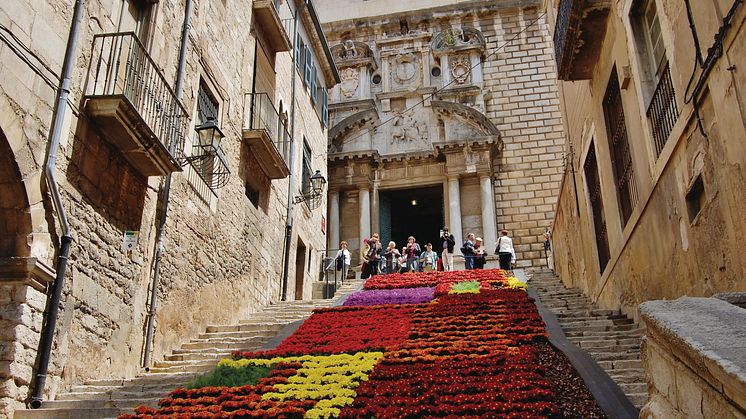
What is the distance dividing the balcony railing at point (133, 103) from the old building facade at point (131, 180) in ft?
0.09

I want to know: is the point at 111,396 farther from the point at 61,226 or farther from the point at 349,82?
the point at 349,82

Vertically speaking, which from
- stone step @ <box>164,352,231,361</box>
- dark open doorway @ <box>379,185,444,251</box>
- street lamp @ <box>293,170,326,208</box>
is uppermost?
dark open doorway @ <box>379,185,444,251</box>

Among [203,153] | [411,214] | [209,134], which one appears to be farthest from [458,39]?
[209,134]

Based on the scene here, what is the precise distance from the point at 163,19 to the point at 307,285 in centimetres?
952

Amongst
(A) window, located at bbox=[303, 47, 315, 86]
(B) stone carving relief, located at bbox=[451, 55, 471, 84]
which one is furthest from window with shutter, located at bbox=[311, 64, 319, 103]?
(B) stone carving relief, located at bbox=[451, 55, 471, 84]

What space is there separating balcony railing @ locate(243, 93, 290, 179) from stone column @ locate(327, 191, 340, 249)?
734 cm

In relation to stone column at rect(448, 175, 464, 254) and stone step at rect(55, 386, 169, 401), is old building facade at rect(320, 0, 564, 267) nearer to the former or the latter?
stone column at rect(448, 175, 464, 254)

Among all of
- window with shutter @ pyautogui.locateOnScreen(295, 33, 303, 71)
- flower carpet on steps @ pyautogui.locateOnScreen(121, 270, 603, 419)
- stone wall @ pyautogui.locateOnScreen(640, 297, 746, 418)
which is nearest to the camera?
stone wall @ pyautogui.locateOnScreen(640, 297, 746, 418)

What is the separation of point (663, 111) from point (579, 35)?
3.09 meters

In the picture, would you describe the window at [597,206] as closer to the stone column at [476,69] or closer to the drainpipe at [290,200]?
the drainpipe at [290,200]

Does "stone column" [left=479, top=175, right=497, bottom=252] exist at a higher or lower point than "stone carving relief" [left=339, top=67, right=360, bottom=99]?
lower

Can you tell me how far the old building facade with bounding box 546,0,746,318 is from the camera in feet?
21.7

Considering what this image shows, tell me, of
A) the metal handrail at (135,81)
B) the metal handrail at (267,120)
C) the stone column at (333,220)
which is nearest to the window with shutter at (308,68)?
the metal handrail at (267,120)

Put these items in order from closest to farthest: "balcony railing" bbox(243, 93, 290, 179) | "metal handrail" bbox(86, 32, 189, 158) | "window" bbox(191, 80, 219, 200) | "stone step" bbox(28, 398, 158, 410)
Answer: "stone step" bbox(28, 398, 158, 410)
"metal handrail" bbox(86, 32, 189, 158)
"window" bbox(191, 80, 219, 200)
"balcony railing" bbox(243, 93, 290, 179)
